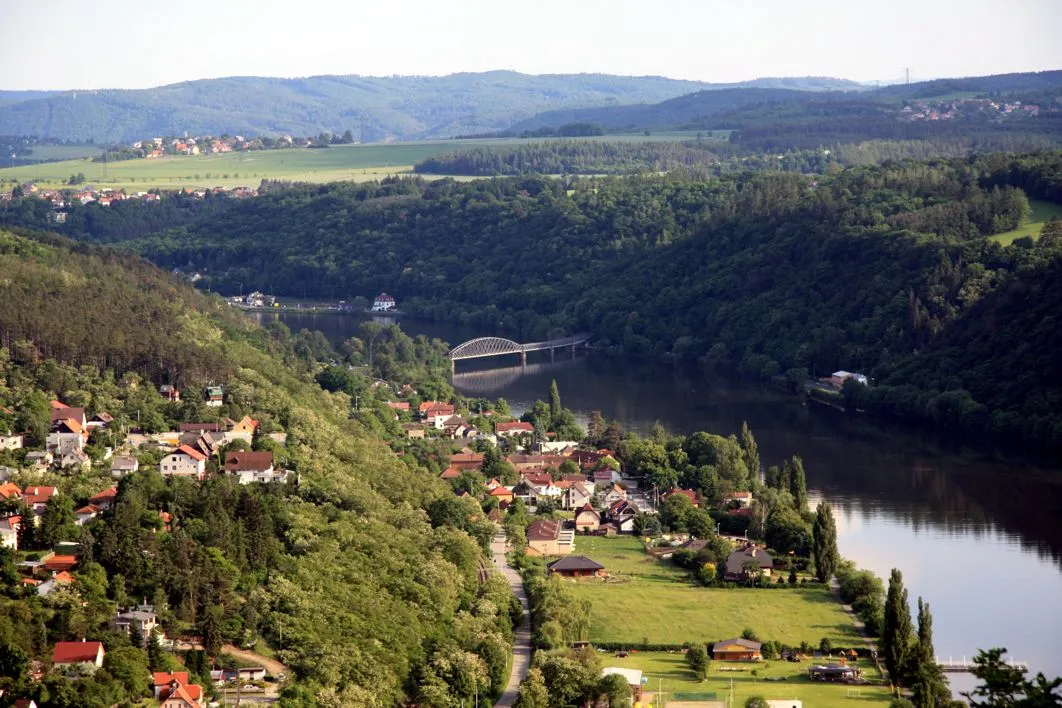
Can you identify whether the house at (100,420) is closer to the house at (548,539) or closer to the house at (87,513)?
the house at (87,513)

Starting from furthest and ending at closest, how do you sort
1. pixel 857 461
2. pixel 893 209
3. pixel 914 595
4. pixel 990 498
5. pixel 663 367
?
pixel 893 209, pixel 663 367, pixel 857 461, pixel 990 498, pixel 914 595

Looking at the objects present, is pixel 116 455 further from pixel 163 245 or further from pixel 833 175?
pixel 163 245

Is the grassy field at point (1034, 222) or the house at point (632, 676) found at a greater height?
the grassy field at point (1034, 222)

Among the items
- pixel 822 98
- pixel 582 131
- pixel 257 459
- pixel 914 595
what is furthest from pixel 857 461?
pixel 822 98

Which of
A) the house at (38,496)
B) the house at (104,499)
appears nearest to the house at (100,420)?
the house at (38,496)

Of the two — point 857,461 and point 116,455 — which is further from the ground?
point 116,455

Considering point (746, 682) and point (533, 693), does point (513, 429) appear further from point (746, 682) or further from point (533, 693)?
point (533, 693)
